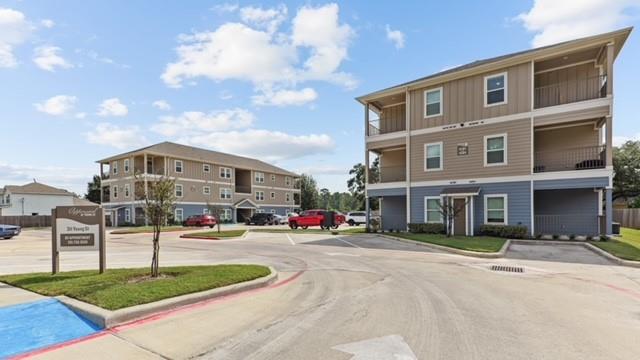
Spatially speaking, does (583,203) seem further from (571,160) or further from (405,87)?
(405,87)

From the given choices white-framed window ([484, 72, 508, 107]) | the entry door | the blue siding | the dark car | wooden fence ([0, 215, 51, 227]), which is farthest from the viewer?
wooden fence ([0, 215, 51, 227])

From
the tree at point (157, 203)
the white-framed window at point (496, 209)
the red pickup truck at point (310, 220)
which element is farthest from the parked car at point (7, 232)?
the white-framed window at point (496, 209)

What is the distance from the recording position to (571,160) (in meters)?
20.0

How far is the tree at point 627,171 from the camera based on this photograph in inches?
1551

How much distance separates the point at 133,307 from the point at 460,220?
19.3 metres

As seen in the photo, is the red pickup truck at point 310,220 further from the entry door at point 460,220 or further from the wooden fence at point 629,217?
the wooden fence at point 629,217

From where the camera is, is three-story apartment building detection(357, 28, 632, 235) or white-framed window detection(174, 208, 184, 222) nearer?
three-story apartment building detection(357, 28, 632, 235)

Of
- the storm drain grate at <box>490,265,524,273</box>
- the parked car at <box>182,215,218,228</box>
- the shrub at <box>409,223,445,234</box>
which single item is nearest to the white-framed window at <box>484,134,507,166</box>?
the shrub at <box>409,223,445,234</box>

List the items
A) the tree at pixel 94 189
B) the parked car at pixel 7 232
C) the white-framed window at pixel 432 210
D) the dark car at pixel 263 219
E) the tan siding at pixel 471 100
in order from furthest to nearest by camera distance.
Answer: the tree at pixel 94 189
the dark car at pixel 263 219
the parked car at pixel 7 232
the white-framed window at pixel 432 210
the tan siding at pixel 471 100

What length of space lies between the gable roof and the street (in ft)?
113

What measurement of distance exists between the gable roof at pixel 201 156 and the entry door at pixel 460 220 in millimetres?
33062

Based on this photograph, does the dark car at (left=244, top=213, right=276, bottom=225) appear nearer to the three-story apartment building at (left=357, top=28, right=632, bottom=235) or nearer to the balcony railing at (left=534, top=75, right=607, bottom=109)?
the three-story apartment building at (left=357, top=28, right=632, bottom=235)

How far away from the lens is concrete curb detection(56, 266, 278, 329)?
5.50 meters

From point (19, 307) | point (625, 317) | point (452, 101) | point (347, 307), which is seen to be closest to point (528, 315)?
point (625, 317)
